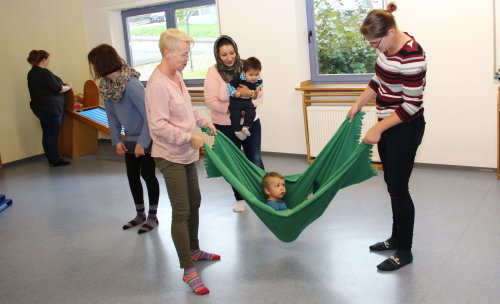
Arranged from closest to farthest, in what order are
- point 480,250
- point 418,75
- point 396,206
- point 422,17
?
point 418,75, point 396,206, point 480,250, point 422,17

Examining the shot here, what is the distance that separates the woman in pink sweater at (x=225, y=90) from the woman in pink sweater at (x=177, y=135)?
67 centimetres

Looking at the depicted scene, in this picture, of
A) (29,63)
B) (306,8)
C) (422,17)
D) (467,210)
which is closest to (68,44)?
(29,63)

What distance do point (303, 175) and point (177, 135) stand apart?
1012mm

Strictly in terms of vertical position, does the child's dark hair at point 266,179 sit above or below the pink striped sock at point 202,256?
above

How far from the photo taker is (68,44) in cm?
706

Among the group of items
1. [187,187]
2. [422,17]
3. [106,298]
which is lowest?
[106,298]

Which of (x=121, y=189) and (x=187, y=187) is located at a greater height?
(x=187, y=187)

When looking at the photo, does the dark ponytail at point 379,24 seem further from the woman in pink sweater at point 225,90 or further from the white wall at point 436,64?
the white wall at point 436,64

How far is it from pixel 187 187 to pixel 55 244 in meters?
1.45

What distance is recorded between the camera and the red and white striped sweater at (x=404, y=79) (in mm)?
2463

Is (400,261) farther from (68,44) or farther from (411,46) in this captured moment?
(68,44)

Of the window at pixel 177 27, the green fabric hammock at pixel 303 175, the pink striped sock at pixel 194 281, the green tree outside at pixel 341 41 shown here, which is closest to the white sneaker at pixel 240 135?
the green fabric hammock at pixel 303 175

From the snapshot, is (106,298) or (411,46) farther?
(106,298)

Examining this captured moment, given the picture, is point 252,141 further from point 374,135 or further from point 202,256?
point 374,135
